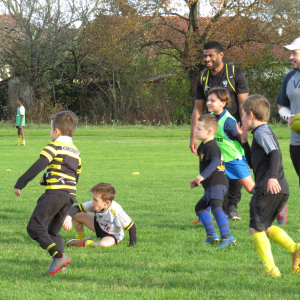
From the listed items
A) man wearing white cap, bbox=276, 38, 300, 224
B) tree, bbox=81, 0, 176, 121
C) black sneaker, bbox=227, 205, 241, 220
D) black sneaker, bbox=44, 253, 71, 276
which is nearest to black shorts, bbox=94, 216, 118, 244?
black sneaker, bbox=44, 253, 71, 276

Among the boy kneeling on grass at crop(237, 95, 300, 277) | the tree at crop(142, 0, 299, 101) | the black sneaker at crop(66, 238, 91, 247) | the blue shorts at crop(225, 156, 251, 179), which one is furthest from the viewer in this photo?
the tree at crop(142, 0, 299, 101)

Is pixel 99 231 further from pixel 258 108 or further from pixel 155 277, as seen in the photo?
pixel 258 108

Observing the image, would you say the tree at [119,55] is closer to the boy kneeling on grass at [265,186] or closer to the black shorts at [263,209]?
the boy kneeling on grass at [265,186]

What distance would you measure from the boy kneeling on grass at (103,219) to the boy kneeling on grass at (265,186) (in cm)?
165

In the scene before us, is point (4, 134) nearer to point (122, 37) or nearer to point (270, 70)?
point (122, 37)

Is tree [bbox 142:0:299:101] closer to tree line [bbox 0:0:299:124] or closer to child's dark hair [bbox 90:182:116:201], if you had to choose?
tree line [bbox 0:0:299:124]

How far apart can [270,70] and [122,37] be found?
10568 millimetres

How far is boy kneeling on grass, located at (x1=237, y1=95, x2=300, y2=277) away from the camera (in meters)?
4.24

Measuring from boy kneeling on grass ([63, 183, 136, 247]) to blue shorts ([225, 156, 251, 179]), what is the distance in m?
1.66

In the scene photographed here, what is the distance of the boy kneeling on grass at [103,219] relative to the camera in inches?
213

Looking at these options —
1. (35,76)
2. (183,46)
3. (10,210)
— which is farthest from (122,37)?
(10,210)

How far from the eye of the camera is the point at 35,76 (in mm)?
36062

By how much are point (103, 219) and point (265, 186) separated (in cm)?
209

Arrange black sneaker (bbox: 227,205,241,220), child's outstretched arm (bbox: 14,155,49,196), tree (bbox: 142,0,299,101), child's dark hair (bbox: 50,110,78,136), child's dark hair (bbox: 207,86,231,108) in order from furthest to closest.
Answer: tree (bbox: 142,0,299,101)
black sneaker (bbox: 227,205,241,220)
child's dark hair (bbox: 207,86,231,108)
child's dark hair (bbox: 50,110,78,136)
child's outstretched arm (bbox: 14,155,49,196)
